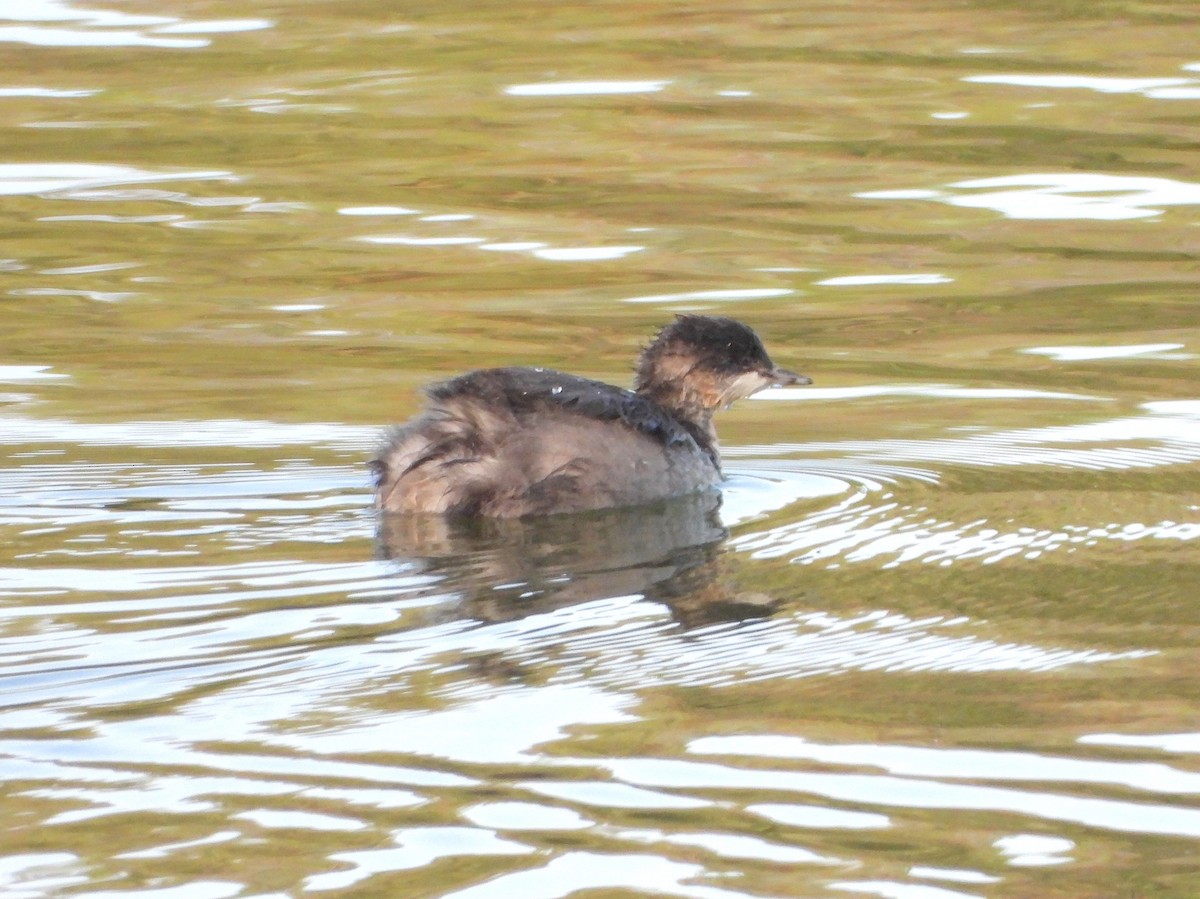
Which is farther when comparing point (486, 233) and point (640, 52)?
point (640, 52)

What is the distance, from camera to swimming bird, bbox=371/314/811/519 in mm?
7781

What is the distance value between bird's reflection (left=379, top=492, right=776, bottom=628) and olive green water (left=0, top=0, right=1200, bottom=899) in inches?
1.1

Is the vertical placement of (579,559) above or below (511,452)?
below

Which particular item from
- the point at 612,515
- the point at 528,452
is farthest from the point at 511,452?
the point at 612,515

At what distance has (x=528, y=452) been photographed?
782 centimetres

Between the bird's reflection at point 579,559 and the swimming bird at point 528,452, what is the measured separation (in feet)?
0.20

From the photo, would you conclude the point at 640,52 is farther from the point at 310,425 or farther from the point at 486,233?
the point at 310,425

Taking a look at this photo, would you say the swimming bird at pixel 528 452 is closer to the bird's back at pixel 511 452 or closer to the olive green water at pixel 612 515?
the bird's back at pixel 511 452

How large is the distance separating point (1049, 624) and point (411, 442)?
2.38m

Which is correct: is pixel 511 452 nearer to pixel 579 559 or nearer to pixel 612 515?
pixel 612 515

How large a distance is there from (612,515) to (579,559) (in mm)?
709

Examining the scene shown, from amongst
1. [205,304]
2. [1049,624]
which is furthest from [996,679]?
[205,304]

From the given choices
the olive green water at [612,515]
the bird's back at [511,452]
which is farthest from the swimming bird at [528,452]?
the olive green water at [612,515]

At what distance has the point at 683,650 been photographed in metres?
6.18
